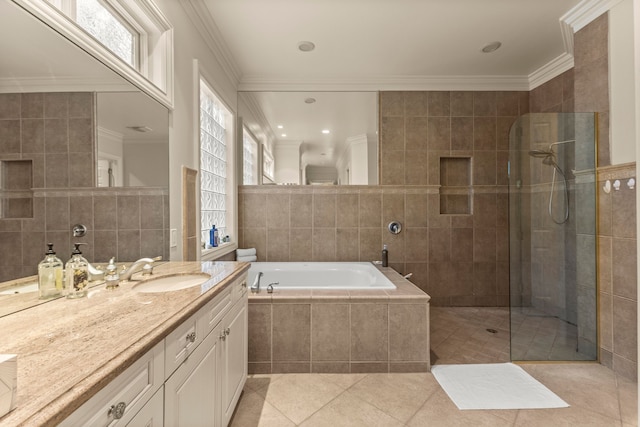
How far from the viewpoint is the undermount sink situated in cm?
144

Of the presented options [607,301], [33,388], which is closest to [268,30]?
[33,388]

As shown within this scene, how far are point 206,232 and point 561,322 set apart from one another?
328 centimetres

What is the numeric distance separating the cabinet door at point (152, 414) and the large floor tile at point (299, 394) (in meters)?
1.02

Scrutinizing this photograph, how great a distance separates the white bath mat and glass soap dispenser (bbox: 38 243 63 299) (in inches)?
83.4

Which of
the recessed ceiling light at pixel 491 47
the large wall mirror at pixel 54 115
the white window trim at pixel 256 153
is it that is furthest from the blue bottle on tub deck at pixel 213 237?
the recessed ceiling light at pixel 491 47

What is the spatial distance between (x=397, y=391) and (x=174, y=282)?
5.11 ft

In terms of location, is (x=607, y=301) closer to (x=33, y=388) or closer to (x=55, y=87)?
(x=33, y=388)

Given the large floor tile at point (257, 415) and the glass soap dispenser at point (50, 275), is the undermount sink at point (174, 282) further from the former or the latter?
the large floor tile at point (257, 415)

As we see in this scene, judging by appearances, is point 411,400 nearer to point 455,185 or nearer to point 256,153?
point 455,185

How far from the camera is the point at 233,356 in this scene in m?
1.50

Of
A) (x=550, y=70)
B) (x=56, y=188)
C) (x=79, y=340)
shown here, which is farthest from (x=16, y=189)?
(x=550, y=70)

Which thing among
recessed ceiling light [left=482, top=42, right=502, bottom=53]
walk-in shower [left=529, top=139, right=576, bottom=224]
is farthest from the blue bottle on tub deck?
recessed ceiling light [left=482, top=42, right=502, bottom=53]

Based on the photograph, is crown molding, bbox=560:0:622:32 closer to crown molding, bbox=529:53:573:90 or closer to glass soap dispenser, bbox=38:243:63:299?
crown molding, bbox=529:53:573:90

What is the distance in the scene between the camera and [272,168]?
12.3ft
